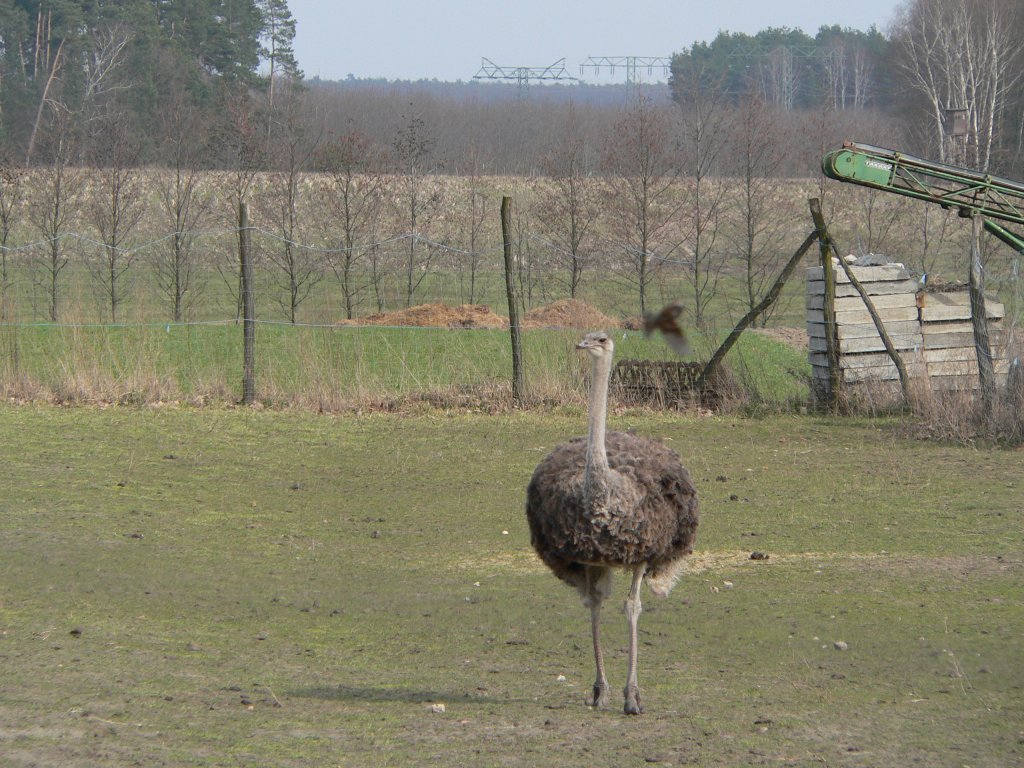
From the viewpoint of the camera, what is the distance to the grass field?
17.4 ft

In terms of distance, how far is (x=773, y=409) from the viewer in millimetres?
15312

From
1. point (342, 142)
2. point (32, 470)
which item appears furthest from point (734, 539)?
point (342, 142)

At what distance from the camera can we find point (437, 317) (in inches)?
933

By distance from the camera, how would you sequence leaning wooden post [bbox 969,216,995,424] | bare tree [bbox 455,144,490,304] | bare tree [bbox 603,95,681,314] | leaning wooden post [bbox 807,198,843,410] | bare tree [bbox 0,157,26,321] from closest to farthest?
leaning wooden post [bbox 969,216,995,424] → leaning wooden post [bbox 807,198,843,410] → bare tree [bbox 0,157,26,321] → bare tree [bbox 603,95,681,314] → bare tree [bbox 455,144,490,304]

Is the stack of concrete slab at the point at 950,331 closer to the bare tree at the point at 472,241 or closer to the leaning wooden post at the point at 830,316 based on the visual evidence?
the leaning wooden post at the point at 830,316

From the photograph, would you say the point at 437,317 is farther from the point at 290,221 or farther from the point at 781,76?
the point at 781,76

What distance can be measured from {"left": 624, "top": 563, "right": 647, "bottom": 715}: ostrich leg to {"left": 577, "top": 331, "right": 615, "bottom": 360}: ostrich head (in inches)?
40.5

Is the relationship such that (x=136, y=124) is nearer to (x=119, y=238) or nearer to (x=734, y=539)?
(x=119, y=238)

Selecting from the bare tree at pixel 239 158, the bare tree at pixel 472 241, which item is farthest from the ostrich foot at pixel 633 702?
the bare tree at pixel 239 158

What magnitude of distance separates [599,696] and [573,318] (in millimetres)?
12358

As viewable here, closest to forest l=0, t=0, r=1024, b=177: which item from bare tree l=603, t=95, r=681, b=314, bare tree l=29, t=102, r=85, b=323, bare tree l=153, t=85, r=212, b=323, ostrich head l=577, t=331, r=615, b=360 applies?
bare tree l=153, t=85, r=212, b=323

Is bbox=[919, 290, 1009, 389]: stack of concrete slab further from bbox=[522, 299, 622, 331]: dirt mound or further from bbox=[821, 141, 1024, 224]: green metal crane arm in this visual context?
bbox=[522, 299, 622, 331]: dirt mound

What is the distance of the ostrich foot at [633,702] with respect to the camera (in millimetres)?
5738

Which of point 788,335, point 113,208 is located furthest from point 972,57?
point 113,208
